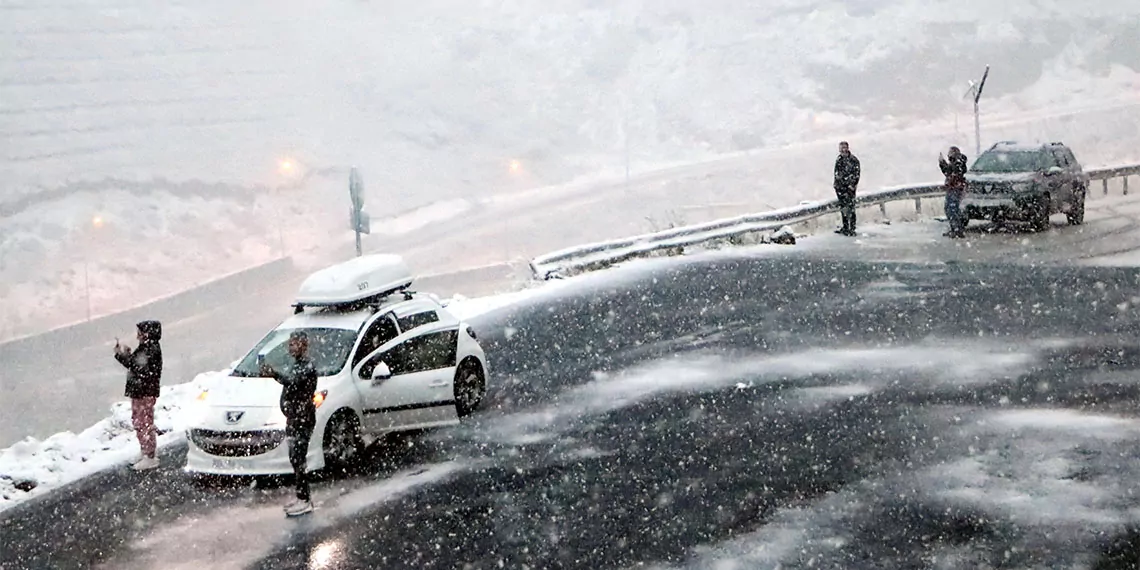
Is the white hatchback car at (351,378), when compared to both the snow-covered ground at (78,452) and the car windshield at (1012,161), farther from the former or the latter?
the car windshield at (1012,161)

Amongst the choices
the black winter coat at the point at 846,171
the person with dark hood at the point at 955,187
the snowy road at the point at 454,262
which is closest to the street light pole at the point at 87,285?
the snowy road at the point at 454,262

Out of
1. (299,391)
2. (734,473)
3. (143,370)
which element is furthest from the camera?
(143,370)

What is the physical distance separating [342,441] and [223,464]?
115cm

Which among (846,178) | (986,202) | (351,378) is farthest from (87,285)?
(351,378)

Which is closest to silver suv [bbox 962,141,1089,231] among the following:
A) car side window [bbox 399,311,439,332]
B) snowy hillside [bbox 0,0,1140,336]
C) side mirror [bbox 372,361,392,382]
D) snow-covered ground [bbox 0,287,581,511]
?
car side window [bbox 399,311,439,332]

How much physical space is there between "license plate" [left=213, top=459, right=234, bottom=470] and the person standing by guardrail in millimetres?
14877

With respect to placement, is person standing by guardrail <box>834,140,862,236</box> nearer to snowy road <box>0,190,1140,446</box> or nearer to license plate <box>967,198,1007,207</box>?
snowy road <box>0,190,1140,446</box>

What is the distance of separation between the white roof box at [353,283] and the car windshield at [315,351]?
37 centimetres

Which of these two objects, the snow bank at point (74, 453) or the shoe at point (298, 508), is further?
the snow bank at point (74, 453)

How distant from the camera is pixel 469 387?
1288cm

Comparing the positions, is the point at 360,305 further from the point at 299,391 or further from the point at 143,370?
the point at 299,391

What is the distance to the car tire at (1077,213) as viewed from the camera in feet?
83.0

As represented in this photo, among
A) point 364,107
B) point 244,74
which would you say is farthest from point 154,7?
point 364,107

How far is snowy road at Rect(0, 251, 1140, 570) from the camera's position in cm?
827
